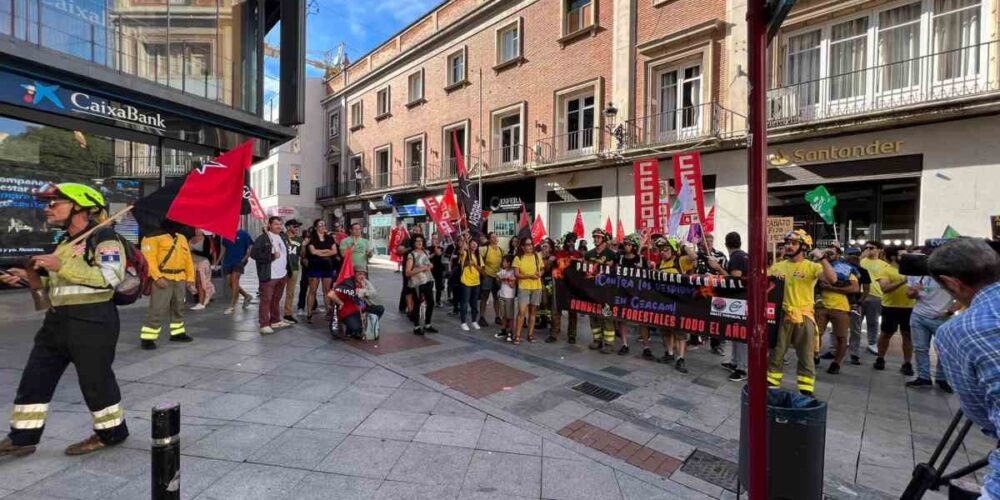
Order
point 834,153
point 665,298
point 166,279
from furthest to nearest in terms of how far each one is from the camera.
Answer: point 834,153 → point 166,279 → point 665,298

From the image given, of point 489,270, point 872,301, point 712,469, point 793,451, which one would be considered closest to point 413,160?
point 489,270

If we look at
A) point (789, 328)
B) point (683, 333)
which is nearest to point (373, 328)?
point (683, 333)

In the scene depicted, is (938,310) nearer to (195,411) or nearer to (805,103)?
(195,411)

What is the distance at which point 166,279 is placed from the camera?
700 cm

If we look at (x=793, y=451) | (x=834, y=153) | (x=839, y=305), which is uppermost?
(x=834, y=153)

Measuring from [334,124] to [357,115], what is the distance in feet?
11.5

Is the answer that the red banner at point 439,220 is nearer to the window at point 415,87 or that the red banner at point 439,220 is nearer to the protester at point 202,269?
the protester at point 202,269

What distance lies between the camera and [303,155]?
35.8 metres

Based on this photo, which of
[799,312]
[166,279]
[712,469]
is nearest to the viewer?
[712,469]

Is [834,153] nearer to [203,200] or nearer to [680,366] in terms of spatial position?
[680,366]

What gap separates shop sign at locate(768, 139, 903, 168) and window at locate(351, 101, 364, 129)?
83.3 feet

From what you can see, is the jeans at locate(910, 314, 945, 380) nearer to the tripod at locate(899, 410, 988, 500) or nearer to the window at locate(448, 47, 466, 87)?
the tripod at locate(899, 410, 988, 500)

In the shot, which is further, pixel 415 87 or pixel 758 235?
pixel 415 87

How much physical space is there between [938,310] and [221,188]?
27.1ft
